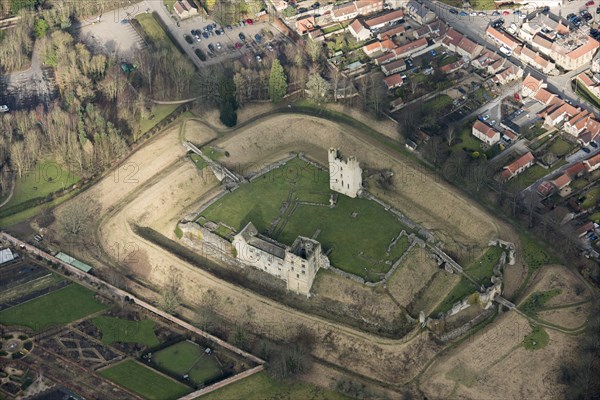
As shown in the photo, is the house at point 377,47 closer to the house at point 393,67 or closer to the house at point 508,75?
the house at point 393,67

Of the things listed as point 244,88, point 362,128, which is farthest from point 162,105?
point 362,128

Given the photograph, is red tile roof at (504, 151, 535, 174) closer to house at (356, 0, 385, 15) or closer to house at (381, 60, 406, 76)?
house at (381, 60, 406, 76)

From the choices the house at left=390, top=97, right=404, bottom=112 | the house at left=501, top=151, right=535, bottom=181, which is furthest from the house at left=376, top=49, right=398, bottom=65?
the house at left=501, top=151, right=535, bottom=181

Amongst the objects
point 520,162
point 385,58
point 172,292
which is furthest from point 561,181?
point 172,292

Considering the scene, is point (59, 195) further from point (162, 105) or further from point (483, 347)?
point (483, 347)

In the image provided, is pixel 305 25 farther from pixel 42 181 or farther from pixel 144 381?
pixel 144 381
